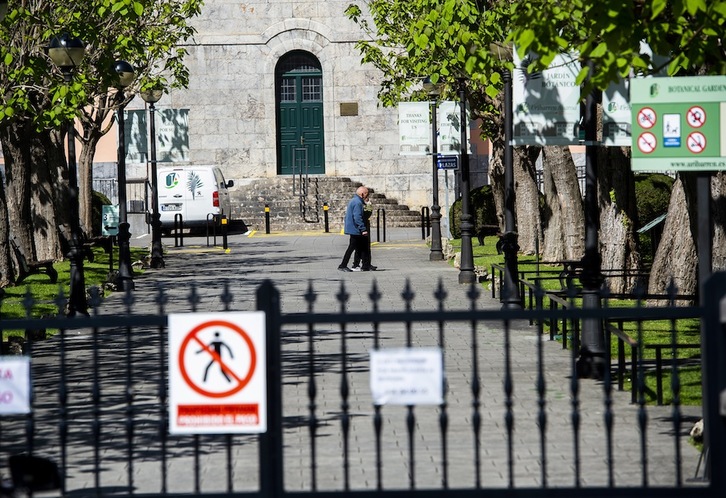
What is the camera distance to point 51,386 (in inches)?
509

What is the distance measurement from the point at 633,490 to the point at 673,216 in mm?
10573

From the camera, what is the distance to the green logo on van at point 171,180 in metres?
42.4

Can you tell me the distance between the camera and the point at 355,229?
93.3 feet

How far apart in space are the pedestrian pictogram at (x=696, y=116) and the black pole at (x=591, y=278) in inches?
159

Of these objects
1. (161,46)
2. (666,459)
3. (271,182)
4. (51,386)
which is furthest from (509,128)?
(271,182)

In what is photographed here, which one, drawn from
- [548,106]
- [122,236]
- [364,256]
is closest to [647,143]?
[548,106]

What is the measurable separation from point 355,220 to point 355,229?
0.87 ft

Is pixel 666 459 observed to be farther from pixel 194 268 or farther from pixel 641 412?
pixel 194 268

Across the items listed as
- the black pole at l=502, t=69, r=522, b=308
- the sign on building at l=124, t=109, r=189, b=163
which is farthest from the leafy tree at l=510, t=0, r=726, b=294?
the sign on building at l=124, t=109, r=189, b=163

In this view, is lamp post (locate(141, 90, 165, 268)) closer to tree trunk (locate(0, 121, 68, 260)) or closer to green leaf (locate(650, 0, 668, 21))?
tree trunk (locate(0, 121, 68, 260))

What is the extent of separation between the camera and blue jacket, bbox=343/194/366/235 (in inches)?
1117

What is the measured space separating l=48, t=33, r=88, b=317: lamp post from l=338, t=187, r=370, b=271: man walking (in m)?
8.27

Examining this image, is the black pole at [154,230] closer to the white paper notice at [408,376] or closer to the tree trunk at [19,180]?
the tree trunk at [19,180]

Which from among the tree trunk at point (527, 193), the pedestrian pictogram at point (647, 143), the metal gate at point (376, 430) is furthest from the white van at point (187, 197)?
the pedestrian pictogram at point (647, 143)
